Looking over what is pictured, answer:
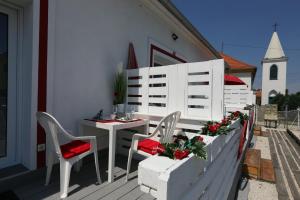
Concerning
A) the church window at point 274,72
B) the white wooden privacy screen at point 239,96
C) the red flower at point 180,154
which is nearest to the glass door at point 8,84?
the red flower at point 180,154

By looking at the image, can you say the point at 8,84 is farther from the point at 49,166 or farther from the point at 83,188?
the point at 83,188

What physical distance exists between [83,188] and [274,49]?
34.0 metres

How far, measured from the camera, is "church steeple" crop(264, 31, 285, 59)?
92.6ft

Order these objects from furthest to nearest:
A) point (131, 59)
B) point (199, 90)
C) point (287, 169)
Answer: point (287, 169)
point (131, 59)
point (199, 90)

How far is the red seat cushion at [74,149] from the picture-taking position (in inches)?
78.2

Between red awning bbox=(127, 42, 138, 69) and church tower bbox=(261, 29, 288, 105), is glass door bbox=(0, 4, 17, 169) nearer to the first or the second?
red awning bbox=(127, 42, 138, 69)

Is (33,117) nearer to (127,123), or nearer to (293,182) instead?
(127,123)

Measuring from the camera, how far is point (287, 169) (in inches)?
181

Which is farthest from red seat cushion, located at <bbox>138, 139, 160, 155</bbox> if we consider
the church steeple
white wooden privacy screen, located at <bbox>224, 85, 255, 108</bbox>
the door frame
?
the church steeple

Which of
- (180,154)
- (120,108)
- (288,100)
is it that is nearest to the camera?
(180,154)

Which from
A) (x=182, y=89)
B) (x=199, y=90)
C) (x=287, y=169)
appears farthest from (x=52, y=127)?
(x=287, y=169)

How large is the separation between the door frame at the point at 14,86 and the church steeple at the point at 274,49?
109 ft

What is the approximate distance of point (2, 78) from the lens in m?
2.26

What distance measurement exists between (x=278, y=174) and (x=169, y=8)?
4.54 meters
